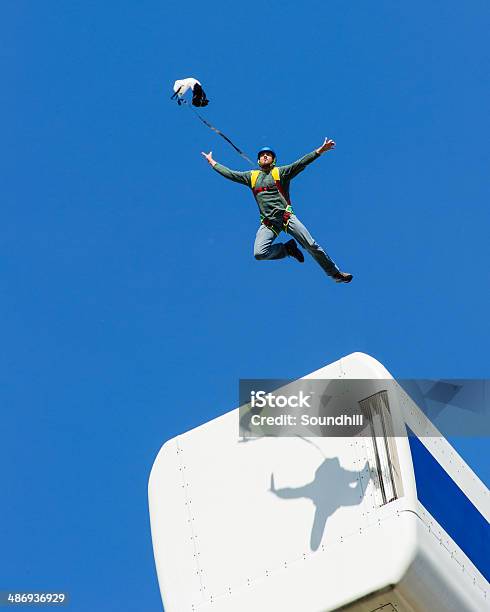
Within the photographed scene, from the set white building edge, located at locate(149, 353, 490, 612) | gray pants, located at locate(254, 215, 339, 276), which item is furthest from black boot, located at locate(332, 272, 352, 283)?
white building edge, located at locate(149, 353, 490, 612)

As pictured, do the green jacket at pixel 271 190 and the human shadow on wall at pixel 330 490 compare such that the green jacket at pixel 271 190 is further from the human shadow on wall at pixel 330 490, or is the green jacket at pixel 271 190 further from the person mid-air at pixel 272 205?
the human shadow on wall at pixel 330 490

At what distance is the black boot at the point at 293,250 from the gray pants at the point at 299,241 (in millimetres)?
356

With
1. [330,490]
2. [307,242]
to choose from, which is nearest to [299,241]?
[307,242]

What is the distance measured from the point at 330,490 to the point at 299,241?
6.82m

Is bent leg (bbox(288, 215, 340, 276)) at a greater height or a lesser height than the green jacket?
lesser

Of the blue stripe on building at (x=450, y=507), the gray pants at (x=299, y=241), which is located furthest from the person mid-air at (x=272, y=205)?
the blue stripe on building at (x=450, y=507)

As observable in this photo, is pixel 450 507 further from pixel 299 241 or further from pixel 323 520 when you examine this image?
pixel 299 241

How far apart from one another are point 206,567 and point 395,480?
3.57 m

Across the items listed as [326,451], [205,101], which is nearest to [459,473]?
[326,451]

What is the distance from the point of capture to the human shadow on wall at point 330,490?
50.3 feet

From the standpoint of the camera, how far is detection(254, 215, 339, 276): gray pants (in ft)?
68.9

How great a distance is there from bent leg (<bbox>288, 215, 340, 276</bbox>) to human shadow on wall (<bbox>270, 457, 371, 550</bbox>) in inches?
243

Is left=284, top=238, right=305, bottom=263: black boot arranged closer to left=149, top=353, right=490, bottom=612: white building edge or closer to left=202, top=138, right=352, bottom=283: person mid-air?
left=202, top=138, right=352, bottom=283: person mid-air

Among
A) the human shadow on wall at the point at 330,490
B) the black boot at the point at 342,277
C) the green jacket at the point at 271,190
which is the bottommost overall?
the human shadow on wall at the point at 330,490
